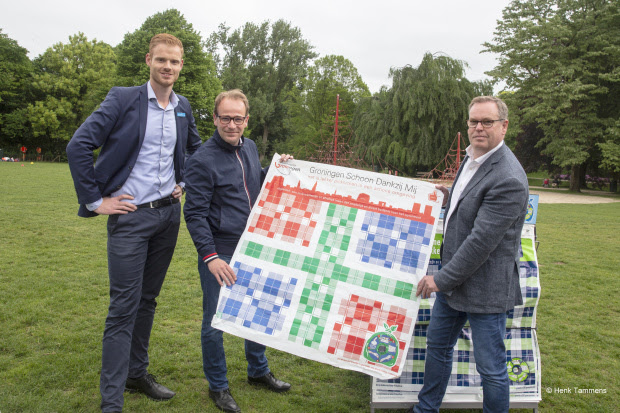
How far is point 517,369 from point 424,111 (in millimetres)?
20673

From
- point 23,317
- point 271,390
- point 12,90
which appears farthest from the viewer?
point 12,90

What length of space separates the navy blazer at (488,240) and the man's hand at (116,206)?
6.67ft

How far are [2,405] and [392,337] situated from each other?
2.74 m

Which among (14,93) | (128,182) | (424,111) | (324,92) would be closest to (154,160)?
(128,182)

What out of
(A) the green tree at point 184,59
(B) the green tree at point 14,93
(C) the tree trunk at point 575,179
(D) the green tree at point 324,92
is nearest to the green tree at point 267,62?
(D) the green tree at point 324,92

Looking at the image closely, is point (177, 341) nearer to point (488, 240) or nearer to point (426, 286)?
point (426, 286)

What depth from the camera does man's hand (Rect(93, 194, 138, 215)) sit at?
2857 millimetres

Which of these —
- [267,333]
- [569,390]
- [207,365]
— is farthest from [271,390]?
[569,390]

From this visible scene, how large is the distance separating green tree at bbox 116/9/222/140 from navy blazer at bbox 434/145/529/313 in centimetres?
3169

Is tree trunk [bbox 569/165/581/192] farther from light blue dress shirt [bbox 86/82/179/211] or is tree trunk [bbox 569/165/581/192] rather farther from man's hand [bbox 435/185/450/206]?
light blue dress shirt [bbox 86/82/179/211]

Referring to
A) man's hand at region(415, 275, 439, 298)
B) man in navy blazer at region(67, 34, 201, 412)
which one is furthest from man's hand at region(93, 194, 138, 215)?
man's hand at region(415, 275, 439, 298)

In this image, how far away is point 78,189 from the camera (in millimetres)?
2816

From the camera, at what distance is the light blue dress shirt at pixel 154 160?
9.82 feet

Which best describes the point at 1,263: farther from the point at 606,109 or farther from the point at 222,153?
the point at 606,109
